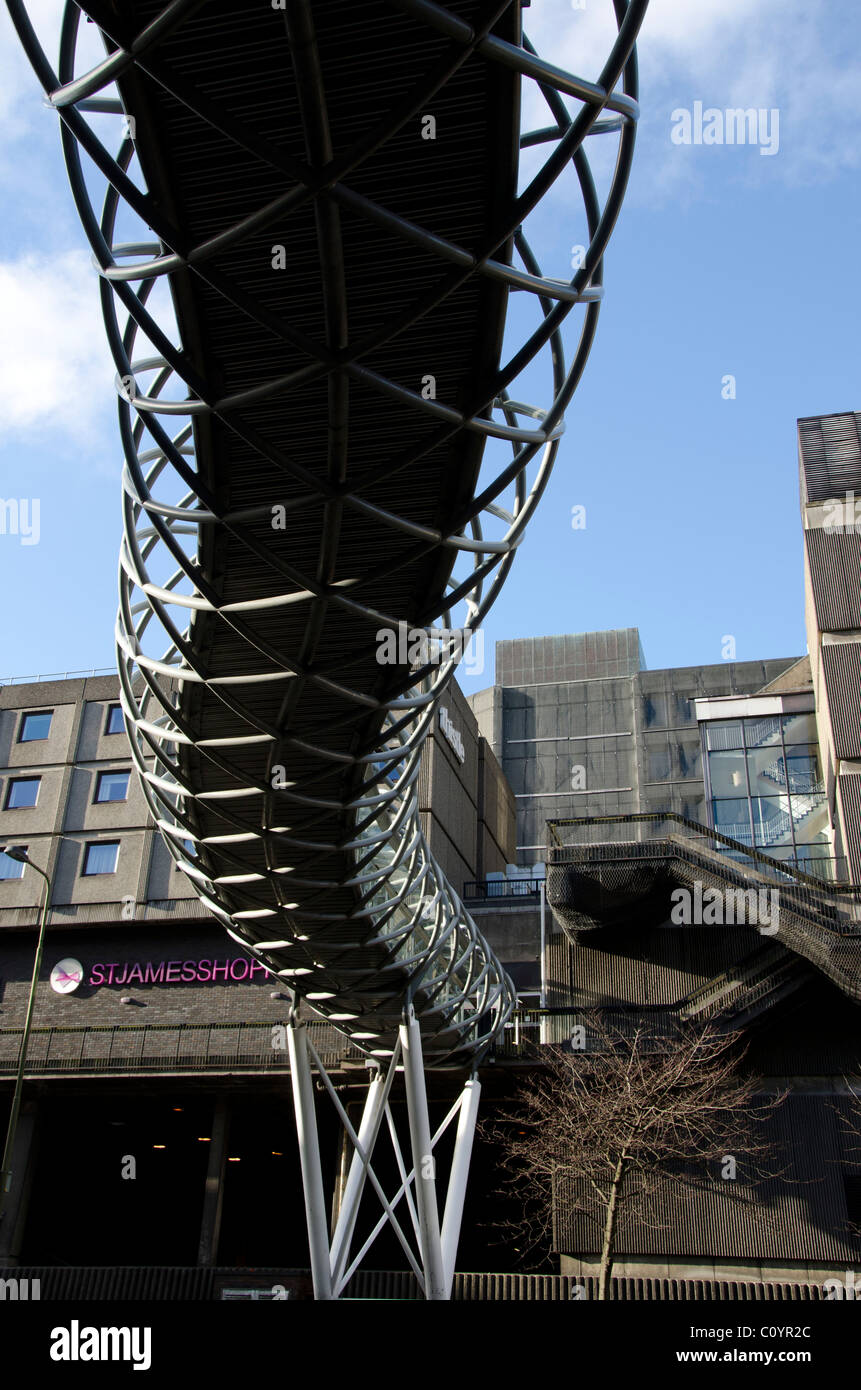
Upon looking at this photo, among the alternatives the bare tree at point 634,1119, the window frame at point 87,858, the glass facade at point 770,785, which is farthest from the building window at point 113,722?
the glass facade at point 770,785

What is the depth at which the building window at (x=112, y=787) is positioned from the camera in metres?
49.2

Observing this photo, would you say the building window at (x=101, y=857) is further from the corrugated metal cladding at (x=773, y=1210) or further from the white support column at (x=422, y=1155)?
the white support column at (x=422, y=1155)

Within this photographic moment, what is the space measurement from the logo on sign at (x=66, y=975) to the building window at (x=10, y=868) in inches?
196

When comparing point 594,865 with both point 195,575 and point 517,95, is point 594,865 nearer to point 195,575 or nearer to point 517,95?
point 195,575

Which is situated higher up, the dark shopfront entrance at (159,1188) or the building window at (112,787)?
the building window at (112,787)

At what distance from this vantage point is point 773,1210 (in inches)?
1265

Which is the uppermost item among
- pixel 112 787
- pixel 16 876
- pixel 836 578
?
pixel 836 578

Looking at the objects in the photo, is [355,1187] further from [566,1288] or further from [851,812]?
[851,812]

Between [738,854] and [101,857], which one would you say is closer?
[738,854]

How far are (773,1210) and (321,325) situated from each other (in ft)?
98.0

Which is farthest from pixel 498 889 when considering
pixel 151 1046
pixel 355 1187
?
pixel 355 1187

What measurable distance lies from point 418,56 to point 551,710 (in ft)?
273

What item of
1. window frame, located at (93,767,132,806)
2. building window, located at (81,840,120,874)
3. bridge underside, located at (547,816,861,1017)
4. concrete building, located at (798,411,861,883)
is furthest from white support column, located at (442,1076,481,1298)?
window frame, located at (93,767,132,806)
